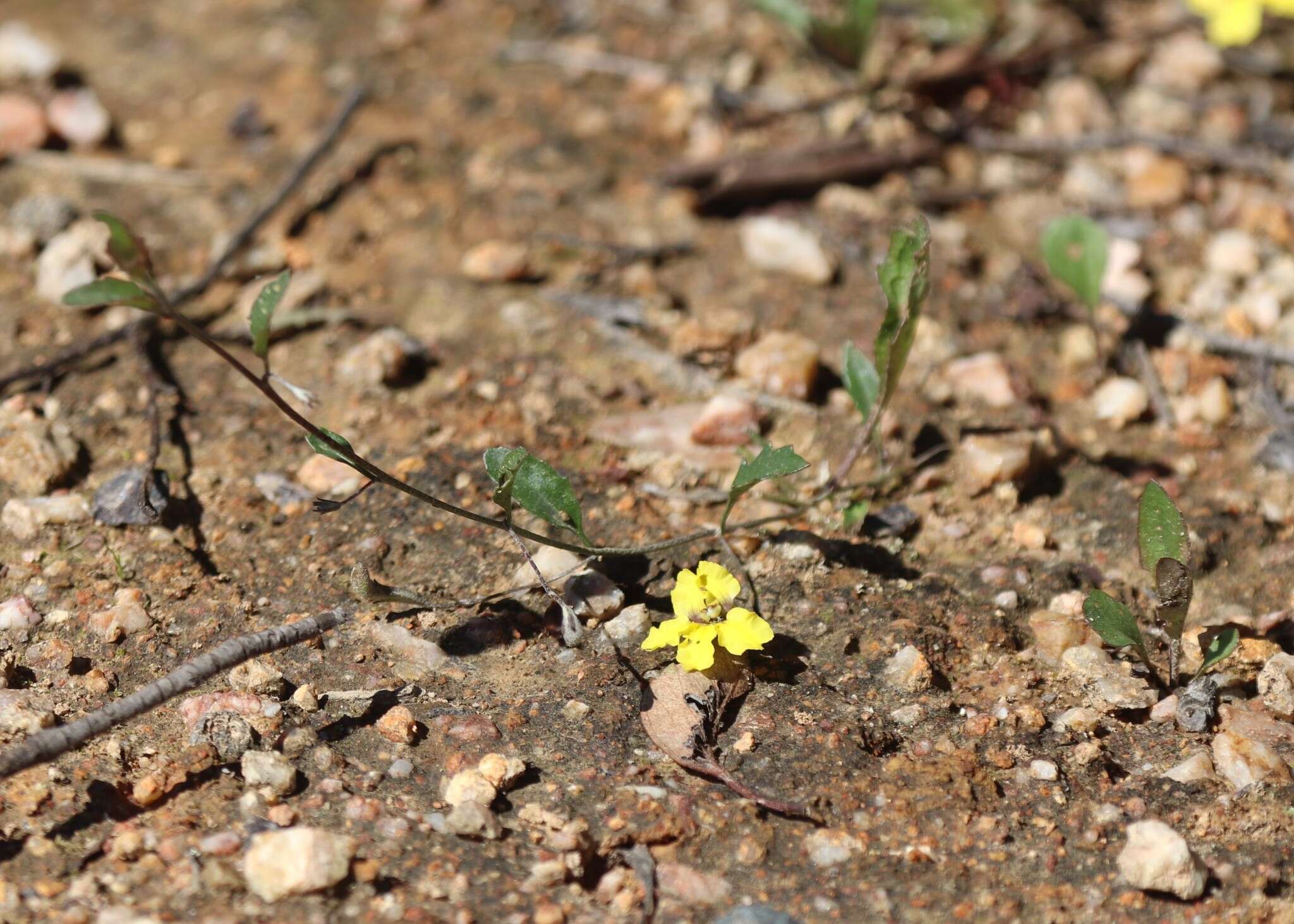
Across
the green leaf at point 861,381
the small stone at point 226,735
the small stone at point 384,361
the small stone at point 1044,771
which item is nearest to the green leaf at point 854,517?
the green leaf at point 861,381

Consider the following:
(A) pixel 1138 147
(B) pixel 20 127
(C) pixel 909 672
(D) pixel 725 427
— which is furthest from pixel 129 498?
(A) pixel 1138 147

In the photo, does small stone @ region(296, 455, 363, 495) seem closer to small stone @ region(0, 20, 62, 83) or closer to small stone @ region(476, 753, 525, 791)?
small stone @ region(476, 753, 525, 791)

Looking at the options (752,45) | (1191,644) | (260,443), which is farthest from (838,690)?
(752,45)

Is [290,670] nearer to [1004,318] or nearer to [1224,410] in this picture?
[1004,318]

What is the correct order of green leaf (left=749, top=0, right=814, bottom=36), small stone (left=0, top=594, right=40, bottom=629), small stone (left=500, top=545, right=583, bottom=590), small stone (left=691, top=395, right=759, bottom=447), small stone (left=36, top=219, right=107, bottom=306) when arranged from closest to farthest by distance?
small stone (left=0, top=594, right=40, bottom=629), small stone (left=500, top=545, right=583, bottom=590), small stone (left=691, top=395, right=759, bottom=447), small stone (left=36, top=219, right=107, bottom=306), green leaf (left=749, top=0, right=814, bottom=36)

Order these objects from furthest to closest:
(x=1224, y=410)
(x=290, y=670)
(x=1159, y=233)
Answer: (x=1159, y=233) → (x=1224, y=410) → (x=290, y=670)

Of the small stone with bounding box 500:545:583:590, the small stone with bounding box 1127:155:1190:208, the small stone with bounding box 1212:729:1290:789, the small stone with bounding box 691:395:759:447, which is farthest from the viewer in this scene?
the small stone with bounding box 1127:155:1190:208

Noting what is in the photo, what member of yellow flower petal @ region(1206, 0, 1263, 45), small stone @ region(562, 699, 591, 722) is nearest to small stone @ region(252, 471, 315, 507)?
small stone @ region(562, 699, 591, 722)
